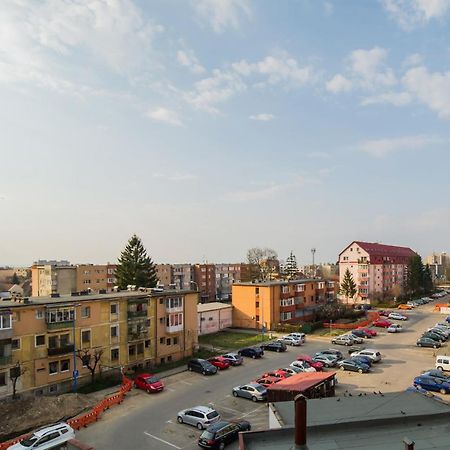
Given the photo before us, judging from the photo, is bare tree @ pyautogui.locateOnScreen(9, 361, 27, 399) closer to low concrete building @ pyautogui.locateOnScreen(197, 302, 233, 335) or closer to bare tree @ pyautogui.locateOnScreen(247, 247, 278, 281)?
low concrete building @ pyautogui.locateOnScreen(197, 302, 233, 335)

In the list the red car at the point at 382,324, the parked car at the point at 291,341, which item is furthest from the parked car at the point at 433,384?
the red car at the point at 382,324

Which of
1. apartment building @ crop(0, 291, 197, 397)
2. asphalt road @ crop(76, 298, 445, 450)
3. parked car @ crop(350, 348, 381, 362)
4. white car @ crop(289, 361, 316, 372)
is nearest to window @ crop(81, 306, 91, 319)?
apartment building @ crop(0, 291, 197, 397)

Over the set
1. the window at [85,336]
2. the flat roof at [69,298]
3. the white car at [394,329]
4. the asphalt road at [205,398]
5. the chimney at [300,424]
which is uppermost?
the flat roof at [69,298]

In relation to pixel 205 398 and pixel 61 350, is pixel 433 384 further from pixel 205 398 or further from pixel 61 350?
pixel 61 350

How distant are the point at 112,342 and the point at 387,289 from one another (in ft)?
281

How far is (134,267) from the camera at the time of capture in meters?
70.5

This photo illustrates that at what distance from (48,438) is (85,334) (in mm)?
13797

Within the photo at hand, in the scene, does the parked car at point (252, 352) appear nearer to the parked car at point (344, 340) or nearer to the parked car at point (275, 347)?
the parked car at point (275, 347)

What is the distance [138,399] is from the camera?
1391 inches

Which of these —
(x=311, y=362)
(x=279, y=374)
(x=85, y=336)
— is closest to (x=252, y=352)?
(x=311, y=362)

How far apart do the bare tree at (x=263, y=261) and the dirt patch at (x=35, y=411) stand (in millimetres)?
80984

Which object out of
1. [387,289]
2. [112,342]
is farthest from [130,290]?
[387,289]

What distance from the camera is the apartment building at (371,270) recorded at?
104m

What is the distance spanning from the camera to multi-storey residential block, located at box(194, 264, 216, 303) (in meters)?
119
